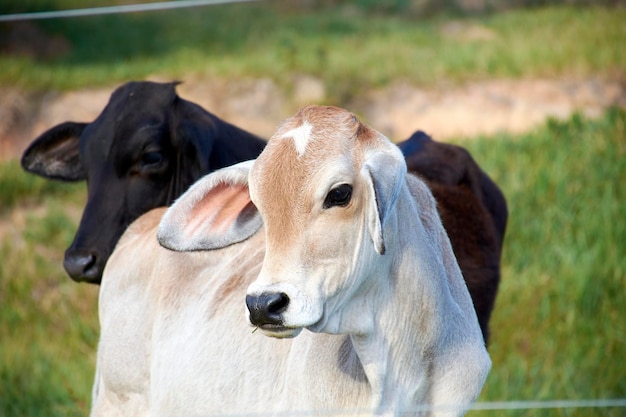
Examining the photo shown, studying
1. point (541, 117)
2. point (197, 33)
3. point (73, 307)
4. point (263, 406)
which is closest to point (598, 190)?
point (541, 117)

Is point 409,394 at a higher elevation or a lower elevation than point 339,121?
lower

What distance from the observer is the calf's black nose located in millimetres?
2479

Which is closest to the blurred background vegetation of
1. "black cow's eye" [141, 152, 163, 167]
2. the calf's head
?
"black cow's eye" [141, 152, 163, 167]

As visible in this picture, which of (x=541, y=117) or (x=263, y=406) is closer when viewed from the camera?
(x=263, y=406)

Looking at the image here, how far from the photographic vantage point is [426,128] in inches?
408

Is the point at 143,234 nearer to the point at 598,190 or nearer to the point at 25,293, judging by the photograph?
the point at 25,293

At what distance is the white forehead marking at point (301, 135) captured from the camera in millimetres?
2619

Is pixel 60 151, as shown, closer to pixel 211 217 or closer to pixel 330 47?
pixel 211 217

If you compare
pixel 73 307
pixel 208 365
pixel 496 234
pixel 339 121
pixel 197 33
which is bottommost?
pixel 197 33

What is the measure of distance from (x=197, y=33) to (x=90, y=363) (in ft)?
30.2

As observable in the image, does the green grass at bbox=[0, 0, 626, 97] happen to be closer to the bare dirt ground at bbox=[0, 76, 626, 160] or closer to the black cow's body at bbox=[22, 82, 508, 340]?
the bare dirt ground at bbox=[0, 76, 626, 160]

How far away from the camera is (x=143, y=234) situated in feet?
12.6

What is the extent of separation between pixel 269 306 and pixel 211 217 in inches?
Answer: 23.6

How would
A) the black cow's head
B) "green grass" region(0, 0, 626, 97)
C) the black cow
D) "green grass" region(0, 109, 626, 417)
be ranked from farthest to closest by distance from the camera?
"green grass" region(0, 0, 626, 97) < "green grass" region(0, 109, 626, 417) < the black cow < the black cow's head
